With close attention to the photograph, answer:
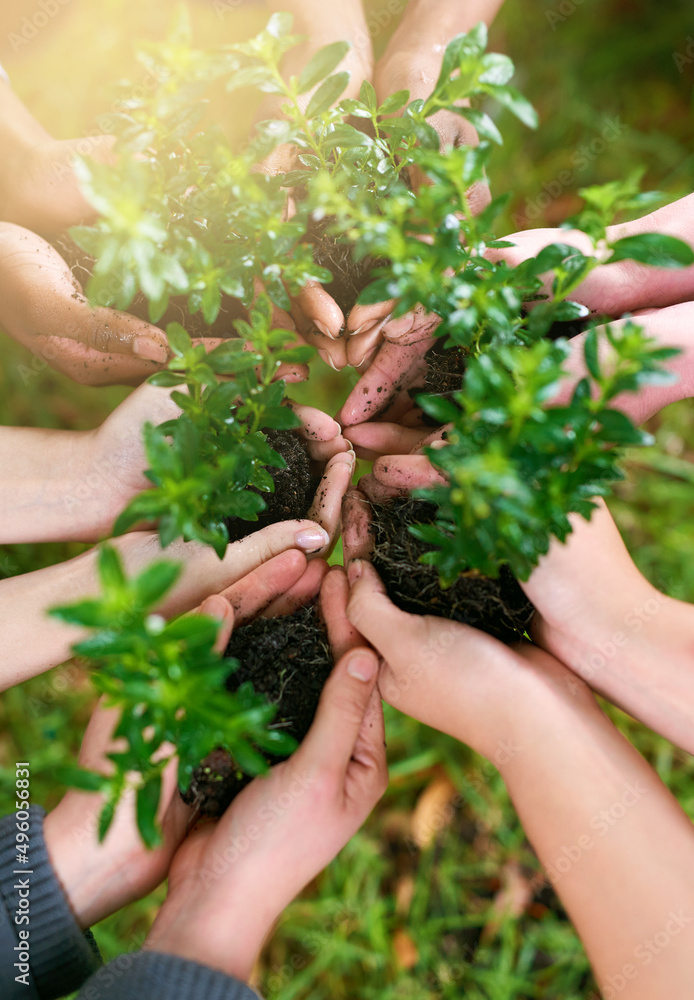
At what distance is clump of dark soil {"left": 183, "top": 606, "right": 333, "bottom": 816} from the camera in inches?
57.5

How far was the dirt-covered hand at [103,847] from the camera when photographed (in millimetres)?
1515

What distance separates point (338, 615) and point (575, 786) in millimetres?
688

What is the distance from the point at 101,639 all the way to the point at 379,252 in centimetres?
73

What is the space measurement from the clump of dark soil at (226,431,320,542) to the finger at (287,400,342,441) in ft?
0.17

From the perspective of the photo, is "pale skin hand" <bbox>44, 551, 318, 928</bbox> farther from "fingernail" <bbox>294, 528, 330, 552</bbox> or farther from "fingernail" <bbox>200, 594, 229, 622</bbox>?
"fingernail" <bbox>294, 528, 330, 552</bbox>

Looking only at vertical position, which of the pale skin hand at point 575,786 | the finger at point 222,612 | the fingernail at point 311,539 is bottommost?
the pale skin hand at point 575,786

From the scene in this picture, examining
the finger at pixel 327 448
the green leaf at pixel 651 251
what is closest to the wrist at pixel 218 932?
the finger at pixel 327 448

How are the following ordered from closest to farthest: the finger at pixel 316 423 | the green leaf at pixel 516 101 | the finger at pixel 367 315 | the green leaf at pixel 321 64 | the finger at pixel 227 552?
the green leaf at pixel 516 101, the green leaf at pixel 321 64, the finger at pixel 367 315, the finger at pixel 227 552, the finger at pixel 316 423

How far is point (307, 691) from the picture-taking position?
1513 mm

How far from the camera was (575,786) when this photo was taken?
1348mm

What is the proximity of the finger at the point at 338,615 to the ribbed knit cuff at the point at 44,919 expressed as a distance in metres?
0.89

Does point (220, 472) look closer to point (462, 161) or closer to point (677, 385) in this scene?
point (462, 161)

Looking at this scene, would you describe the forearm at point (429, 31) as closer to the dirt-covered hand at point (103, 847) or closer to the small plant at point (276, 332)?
the small plant at point (276, 332)

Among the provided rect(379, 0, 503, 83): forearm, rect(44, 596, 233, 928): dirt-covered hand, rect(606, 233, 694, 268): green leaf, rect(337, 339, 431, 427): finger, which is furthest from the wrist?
rect(379, 0, 503, 83): forearm
